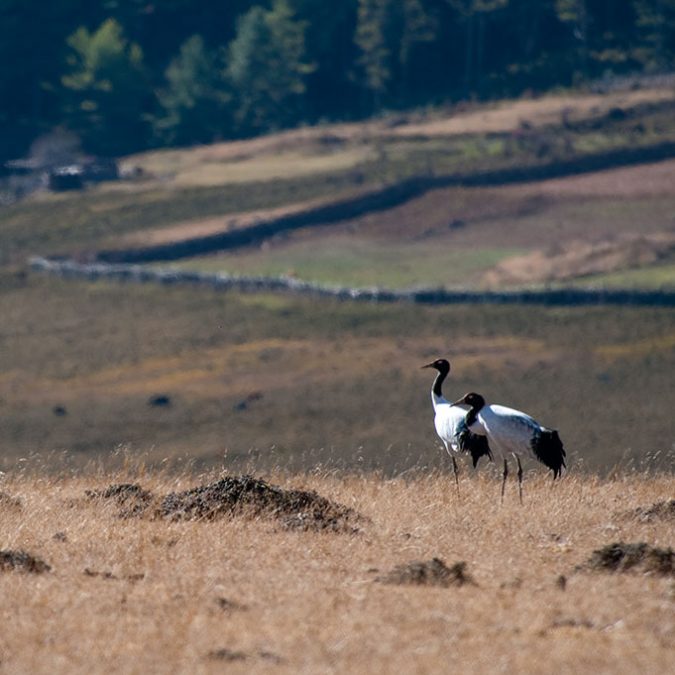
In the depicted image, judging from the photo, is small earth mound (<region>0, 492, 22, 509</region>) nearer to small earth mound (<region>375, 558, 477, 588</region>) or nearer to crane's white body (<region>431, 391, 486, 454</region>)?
crane's white body (<region>431, 391, 486, 454</region>)

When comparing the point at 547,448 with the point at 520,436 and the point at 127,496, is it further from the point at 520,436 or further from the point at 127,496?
the point at 127,496

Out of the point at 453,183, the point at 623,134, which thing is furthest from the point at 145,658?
the point at 623,134

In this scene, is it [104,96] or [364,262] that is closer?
[364,262]

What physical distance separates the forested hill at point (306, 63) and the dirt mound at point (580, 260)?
47147mm

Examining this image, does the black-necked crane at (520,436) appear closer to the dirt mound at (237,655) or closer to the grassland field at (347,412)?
the grassland field at (347,412)

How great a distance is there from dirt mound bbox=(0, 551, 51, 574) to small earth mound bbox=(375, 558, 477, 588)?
2.52m

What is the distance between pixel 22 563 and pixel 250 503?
3.14m

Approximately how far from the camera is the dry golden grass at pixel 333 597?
30.7 ft

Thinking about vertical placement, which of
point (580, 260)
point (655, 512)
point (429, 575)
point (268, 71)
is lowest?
point (580, 260)

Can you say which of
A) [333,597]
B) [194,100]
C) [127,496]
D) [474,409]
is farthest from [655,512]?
[194,100]

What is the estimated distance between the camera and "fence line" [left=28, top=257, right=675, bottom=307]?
53.1 meters

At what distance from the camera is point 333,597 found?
10.7 m

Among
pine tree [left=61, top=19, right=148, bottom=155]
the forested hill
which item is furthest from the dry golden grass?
pine tree [left=61, top=19, right=148, bottom=155]

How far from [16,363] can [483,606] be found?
42.8m
